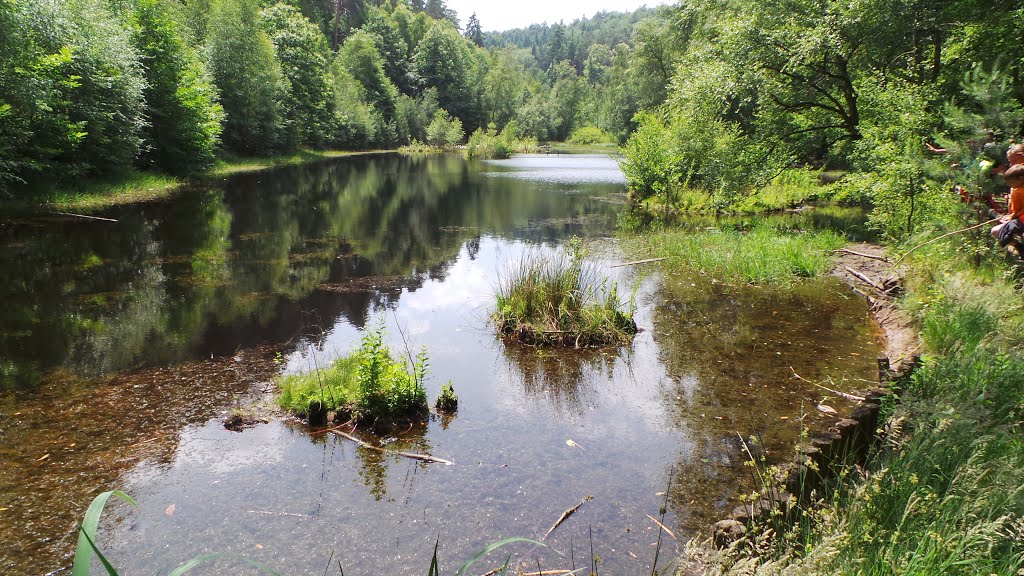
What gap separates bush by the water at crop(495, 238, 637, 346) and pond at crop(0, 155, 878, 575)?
11.7 inches

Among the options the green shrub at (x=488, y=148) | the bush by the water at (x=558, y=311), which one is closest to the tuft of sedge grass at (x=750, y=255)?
the bush by the water at (x=558, y=311)

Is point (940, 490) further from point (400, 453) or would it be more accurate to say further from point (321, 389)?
point (321, 389)

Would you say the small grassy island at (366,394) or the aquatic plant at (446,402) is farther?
the aquatic plant at (446,402)

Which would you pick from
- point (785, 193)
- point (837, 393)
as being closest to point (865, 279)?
point (837, 393)

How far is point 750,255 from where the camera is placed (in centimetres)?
1164

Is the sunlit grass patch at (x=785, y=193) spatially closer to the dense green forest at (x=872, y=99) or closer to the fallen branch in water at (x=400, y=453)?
the dense green forest at (x=872, y=99)

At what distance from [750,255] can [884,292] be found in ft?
8.98

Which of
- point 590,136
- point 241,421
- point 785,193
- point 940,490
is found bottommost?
point 241,421

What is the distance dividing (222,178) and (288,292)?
24.0 metres

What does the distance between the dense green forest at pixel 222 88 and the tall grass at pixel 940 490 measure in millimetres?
18025

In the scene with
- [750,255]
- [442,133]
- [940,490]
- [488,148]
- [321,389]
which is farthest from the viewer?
[442,133]

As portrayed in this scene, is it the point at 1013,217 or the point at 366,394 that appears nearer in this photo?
the point at 366,394

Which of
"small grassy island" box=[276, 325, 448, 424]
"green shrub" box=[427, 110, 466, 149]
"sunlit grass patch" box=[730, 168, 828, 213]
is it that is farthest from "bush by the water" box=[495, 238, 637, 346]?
"green shrub" box=[427, 110, 466, 149]

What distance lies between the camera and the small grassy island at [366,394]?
5.62 meters
